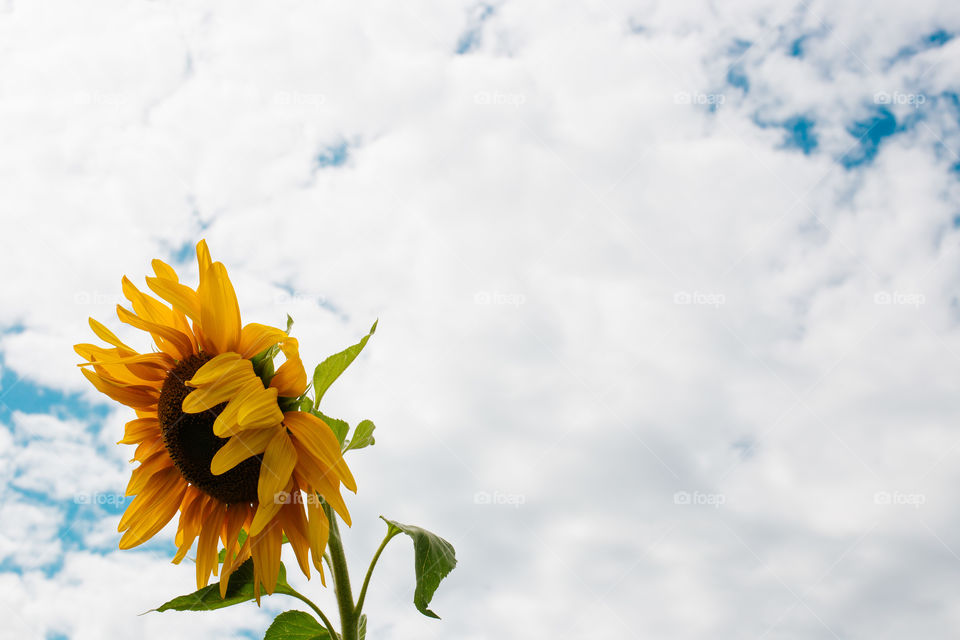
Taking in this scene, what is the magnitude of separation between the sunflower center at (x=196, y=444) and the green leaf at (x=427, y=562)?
567 millimetres

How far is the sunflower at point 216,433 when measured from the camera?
2285 mm

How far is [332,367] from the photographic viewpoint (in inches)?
94.8

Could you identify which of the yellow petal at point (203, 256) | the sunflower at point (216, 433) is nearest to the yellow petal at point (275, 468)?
the sunflower at point (216, 433)

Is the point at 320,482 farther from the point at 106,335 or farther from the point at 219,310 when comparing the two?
the point at 106,335

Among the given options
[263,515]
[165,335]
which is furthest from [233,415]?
[165,335]

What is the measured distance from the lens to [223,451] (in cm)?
228

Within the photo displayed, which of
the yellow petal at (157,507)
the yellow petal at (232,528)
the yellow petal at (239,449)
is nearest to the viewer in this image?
the yellow petal at (239,449)

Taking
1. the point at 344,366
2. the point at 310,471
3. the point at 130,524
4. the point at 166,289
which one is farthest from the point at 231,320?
the point at 130,524

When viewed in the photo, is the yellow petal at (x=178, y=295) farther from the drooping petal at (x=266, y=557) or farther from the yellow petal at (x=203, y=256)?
the drooping petal at (x=266, y=557)

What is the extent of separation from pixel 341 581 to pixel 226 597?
433 millimetres

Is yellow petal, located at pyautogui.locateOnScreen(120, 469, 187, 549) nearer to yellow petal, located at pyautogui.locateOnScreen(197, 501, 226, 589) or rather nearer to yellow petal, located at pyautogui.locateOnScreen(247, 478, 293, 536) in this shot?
yellow petal, located at pyautogui.locateOnScreen(197, 501, 226, 589)

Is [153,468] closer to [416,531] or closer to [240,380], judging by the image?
[240,380]

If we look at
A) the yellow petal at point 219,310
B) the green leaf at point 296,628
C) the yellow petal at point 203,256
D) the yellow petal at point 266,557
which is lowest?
the green leaf at point 296,628

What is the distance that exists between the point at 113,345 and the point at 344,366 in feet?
3.10
